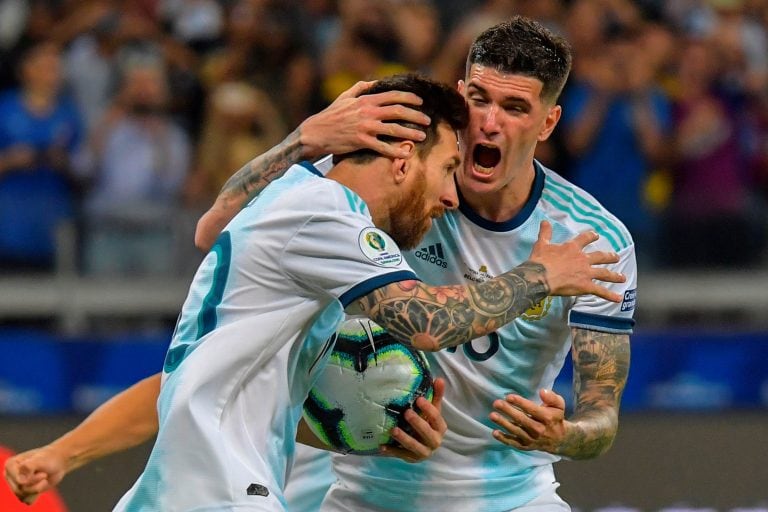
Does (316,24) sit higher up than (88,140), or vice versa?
(316,24)

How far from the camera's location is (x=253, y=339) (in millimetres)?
4121

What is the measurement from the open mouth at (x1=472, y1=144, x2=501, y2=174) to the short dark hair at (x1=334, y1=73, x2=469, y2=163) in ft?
1.60

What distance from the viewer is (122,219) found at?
28.4 ft

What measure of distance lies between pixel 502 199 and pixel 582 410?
847mm

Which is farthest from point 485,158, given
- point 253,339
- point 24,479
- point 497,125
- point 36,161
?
point 36,161

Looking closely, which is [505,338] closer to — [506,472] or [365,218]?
[506,472]

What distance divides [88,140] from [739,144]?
450cm

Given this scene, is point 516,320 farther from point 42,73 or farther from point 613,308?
point 42,73

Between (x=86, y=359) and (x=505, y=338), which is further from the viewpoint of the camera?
(x=86, y=359)

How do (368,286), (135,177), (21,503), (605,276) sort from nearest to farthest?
(368,286) < (605,276) < (21,503) < (135,177)

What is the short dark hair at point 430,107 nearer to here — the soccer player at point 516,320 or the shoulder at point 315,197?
the shoulder at point 315,197

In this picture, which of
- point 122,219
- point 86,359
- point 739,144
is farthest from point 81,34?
point 739,144

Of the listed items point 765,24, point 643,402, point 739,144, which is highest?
point 765,24

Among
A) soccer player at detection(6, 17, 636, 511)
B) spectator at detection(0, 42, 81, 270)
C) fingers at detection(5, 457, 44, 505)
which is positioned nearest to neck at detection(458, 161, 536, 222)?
soccer player at detection(6, 17, 636, 511)
